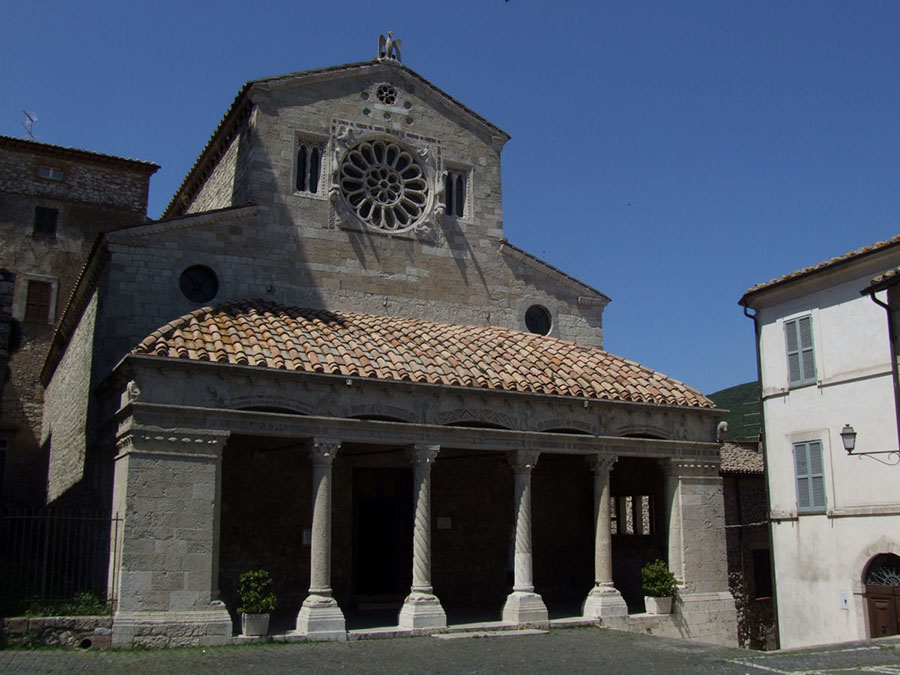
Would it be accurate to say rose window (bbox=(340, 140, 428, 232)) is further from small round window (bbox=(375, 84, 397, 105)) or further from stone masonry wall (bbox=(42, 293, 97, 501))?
stone masonry wall (bbox=(42, 293, 97, 501))

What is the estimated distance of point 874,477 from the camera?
16.5 meters

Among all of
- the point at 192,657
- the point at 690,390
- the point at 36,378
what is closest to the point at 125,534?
the point at 192,657

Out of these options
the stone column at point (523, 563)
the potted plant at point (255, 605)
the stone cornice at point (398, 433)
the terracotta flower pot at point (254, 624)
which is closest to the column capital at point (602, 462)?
the stone cornice at point (398, 433)

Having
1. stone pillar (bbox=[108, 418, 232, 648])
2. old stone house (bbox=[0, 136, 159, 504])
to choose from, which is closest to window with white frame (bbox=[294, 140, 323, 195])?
stone pillar (bbox=[108, 418, 232, 648])

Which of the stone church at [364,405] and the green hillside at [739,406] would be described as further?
the green hillside at [739,406]

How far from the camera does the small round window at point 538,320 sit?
2086 cm

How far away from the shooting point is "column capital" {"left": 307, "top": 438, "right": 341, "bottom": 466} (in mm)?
14242

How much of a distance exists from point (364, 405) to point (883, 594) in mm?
10217

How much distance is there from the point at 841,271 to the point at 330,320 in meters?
10.1

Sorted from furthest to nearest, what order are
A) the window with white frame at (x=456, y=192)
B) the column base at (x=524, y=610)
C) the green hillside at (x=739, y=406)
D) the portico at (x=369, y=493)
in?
the green hillside at (x=739, y=406) → the window with white frame at (x=456, y=192) → the column base at (x=524, y=610) → the portico at (x=369, y=493)

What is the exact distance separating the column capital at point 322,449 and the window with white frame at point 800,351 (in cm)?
1007

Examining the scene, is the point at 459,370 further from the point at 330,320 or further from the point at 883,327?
the point at 883,327

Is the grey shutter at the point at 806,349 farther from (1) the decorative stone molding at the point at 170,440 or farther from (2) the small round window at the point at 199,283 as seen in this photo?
(2) the small round window at the point at 199,283

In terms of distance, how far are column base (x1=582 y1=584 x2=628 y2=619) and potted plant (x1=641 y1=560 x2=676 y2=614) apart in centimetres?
74
